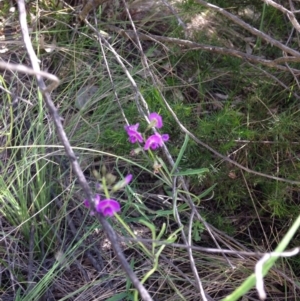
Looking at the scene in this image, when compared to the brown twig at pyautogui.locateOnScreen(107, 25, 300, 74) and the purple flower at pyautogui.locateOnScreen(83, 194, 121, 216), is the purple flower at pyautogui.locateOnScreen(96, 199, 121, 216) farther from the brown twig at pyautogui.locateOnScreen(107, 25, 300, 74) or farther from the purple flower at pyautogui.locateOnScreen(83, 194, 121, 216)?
the brown twig at pyautogui.locateOnScreen(107, 25, 300, 74)

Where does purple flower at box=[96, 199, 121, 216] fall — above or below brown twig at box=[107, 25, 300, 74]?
above

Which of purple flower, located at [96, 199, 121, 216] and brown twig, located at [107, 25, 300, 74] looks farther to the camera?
brown twig, located at [107, 25, 300, 74]

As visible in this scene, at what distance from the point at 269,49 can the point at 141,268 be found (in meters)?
1.22

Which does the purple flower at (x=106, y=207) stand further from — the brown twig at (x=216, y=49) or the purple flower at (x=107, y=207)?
the brown twig at (x=216, y=49)

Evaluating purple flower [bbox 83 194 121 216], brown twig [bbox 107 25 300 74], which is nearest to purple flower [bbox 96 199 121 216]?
purple flower [bbox 83 194 121 216]

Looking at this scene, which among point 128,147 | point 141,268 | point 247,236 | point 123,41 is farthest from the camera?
point 123,41

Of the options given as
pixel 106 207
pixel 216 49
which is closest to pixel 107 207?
pixel 106 207

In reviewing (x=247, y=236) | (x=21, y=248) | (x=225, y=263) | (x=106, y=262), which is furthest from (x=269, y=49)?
(x=21, y=248)

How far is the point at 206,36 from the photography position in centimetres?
244

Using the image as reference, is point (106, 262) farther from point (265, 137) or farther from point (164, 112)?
point (265, 137)

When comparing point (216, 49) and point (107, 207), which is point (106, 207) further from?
point (216, 49)

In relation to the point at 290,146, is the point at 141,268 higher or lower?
lower

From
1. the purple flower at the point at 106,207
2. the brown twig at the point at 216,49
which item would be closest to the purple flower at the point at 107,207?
the purple flower at the point at 106,207

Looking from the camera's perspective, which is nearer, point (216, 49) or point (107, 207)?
point (107, 207)
